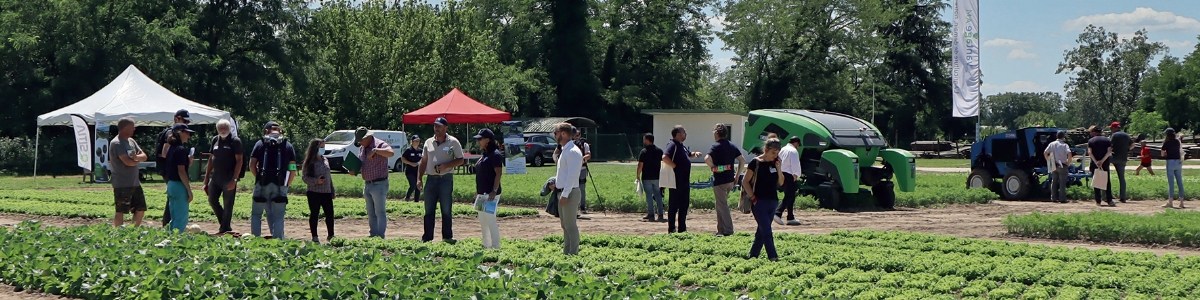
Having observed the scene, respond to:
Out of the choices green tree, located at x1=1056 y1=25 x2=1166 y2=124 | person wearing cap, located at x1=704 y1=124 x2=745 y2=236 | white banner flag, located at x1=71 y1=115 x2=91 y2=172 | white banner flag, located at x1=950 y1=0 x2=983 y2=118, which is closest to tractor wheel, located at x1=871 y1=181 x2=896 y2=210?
person wearing cap, located at x1=704 y1=124 x2=745 y2=236

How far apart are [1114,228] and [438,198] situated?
8.44 meters

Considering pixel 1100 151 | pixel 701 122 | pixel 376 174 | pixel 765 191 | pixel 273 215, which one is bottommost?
pixel 273 215

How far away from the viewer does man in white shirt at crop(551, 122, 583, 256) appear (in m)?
12.1

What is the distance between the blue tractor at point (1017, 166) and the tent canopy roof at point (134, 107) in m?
16.6

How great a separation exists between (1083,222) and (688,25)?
57.9 metres

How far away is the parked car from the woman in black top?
3553 cm

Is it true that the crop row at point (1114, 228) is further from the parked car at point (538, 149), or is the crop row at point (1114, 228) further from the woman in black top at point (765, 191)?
the parked car at point (538, 149)

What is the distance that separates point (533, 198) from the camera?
891 inches

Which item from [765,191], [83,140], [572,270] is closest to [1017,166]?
[765,191]

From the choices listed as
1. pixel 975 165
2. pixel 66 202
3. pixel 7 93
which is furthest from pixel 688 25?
pixel 66 202

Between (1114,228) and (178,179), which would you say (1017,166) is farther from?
(178,179)

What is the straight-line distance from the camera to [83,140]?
26141 millimetres

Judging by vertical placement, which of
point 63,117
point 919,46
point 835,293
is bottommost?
point 835,293

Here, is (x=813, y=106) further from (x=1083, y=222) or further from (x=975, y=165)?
(x=1083, y=222)
